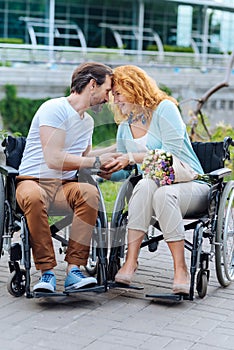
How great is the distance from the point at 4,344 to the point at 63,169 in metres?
1.32

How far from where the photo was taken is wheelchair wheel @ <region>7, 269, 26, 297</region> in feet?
16.4

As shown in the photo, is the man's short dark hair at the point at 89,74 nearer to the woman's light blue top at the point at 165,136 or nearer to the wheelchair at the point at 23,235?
the woman's light blue top at the point at 165,136

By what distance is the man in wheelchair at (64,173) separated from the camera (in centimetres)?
492

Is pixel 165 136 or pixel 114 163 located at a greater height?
pixel 165 136

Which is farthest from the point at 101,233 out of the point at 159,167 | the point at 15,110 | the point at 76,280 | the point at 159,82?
the point at 15,110

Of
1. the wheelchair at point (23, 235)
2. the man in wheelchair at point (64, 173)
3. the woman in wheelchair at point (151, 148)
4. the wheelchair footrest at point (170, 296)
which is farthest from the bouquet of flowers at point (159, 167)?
the wheelchair footrest at point (170, 296)

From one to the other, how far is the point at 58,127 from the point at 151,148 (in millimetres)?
625

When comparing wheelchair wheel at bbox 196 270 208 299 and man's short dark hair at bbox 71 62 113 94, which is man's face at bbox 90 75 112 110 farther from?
wheelchair wheel at bbox 196 270 208 299

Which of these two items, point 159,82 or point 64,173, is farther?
point 159,82

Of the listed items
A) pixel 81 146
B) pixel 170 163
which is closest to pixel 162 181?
pixel 170 163

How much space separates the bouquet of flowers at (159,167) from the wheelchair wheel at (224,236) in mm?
422

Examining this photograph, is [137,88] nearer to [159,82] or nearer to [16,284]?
[16,284]

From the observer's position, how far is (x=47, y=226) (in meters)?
4.92

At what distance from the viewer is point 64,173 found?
525 centimetres
